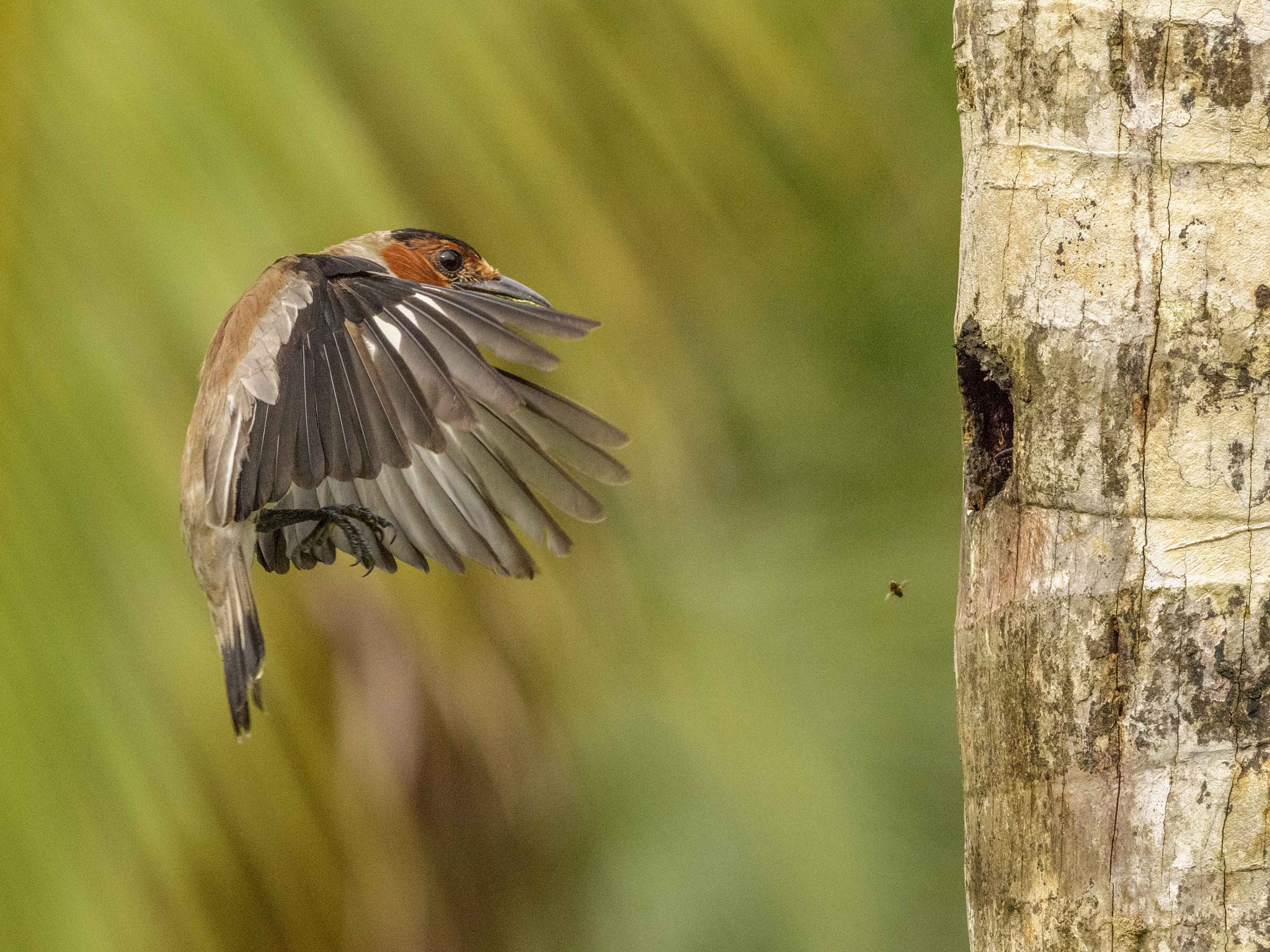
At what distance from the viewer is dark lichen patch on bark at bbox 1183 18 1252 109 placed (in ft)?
5.05

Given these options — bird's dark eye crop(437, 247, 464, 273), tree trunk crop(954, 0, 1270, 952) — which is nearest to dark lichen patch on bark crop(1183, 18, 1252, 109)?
tree trunk crop(954, 0, 1270, 952)

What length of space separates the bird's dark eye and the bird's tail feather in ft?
3.33

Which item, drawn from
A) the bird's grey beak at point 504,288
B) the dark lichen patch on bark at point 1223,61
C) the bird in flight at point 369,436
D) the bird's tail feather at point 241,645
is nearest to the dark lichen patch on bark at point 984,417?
the dark lichen patch on bark at point 1223,61

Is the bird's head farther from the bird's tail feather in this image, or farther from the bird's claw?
the bird's tail feather

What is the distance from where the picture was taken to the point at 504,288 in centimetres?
371

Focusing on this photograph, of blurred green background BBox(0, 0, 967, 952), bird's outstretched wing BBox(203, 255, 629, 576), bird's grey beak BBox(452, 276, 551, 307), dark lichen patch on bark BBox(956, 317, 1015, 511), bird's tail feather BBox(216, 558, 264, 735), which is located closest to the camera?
dark lichen patch on bark BBox(956, 317, 1015, 511)

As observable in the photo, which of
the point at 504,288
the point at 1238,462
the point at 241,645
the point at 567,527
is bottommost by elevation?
the point at 241,645

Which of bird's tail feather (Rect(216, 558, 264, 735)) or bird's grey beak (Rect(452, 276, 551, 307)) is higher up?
bird's grey beak (Rect(452, 276, 551, 307))

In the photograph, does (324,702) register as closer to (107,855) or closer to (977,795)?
(107,855)

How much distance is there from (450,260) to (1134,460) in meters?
2.48

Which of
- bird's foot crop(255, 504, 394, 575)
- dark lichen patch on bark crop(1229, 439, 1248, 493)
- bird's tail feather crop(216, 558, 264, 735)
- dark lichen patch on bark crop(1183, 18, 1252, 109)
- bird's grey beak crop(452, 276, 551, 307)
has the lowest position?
bird's tail feather crop(216, 558, 264, 735)

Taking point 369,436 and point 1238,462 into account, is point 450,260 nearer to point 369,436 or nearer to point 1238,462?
point 369,436

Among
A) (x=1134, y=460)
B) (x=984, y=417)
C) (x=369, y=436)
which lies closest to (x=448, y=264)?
(x=369, y=436)

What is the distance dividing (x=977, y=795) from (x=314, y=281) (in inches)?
77.3
